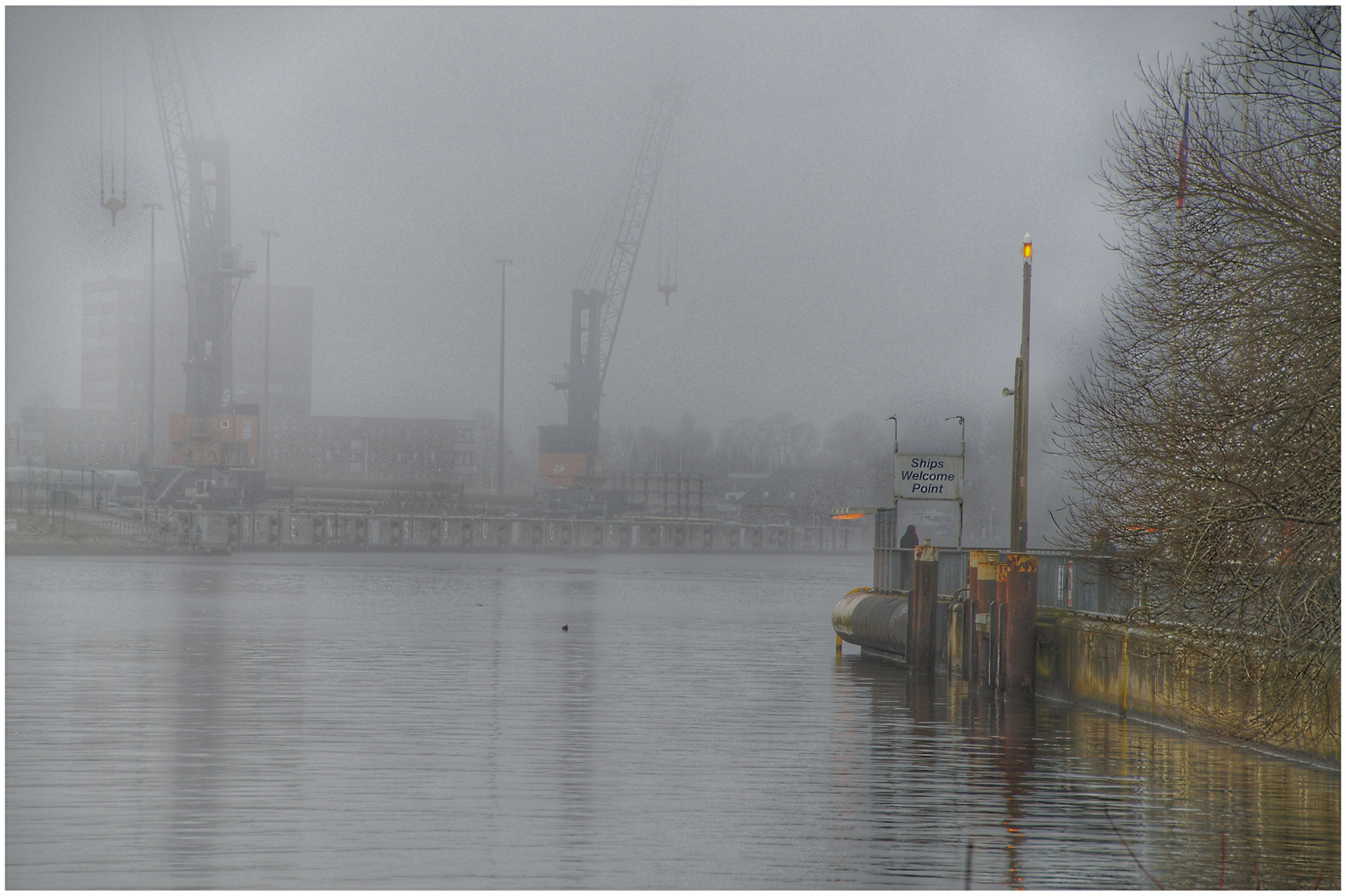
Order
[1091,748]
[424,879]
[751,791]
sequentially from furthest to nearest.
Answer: [1091,748] < [751,791] < [424,879]

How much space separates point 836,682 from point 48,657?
487 inches

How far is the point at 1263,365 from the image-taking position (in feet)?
42.3

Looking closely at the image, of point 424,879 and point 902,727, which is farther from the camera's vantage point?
point 902,727

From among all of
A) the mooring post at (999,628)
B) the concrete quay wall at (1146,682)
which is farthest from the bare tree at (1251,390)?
the mooring post at (999,628)

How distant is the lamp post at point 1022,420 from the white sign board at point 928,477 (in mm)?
1074

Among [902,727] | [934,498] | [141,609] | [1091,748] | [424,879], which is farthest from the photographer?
[141,609]

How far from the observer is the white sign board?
22344 millimetres

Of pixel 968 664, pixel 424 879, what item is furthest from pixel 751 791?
pixel 968 664

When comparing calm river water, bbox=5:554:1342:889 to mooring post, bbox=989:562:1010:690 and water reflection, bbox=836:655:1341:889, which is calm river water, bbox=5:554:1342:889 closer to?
water reflection, bbox=836:655:1341:889

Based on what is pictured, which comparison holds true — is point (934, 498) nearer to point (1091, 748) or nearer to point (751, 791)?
point (1091, 748)

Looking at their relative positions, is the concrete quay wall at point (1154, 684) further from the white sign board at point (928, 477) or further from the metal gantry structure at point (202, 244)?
the metal gantry structure at point (202, 244)

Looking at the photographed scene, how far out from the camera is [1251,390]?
1293 cm

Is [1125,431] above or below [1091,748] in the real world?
above

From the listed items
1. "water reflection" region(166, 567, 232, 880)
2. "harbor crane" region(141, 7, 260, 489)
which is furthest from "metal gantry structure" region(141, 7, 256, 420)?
"water reflection" region(166, 567, 232, 880)
